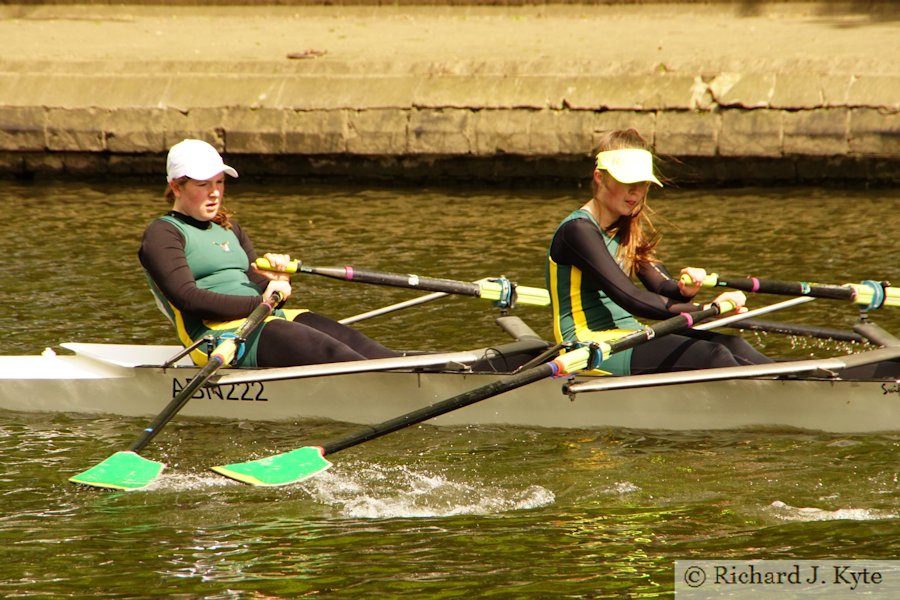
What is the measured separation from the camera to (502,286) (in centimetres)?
776

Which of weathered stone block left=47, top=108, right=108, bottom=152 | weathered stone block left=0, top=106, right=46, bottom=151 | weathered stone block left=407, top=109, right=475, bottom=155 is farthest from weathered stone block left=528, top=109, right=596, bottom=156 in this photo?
weathered stone block left=0, top=106, right=46, bottom=151

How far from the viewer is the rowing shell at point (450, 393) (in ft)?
22.8

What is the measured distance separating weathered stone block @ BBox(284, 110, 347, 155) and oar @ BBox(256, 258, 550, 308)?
678cm

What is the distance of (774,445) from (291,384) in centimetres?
270

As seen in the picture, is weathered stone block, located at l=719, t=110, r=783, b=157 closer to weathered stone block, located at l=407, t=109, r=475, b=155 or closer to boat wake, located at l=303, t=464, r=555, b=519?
weathered stone block, located at l=407, t=109, r=475, b=155

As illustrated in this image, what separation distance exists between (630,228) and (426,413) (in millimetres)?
1473

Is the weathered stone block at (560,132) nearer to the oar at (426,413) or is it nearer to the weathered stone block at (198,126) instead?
the weathered stone block at (198,126)

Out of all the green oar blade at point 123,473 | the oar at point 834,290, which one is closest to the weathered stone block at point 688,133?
the oar at point 834,290

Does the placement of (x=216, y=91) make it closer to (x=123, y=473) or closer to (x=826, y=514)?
(x=123, y=473)

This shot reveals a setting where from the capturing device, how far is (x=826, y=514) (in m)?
6.14

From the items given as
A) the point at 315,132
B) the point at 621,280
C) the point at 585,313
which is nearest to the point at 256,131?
the point at 315,132

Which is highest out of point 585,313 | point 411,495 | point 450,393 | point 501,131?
point 501,131

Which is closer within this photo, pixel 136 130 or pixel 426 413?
pixel 426 413

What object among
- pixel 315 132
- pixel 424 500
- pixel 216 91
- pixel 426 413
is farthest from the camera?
pixel 216 91
